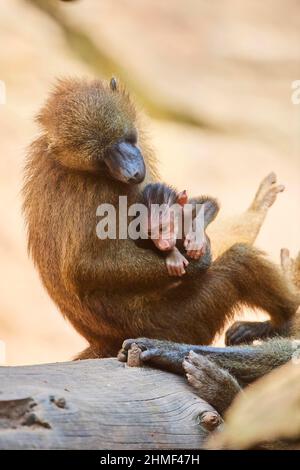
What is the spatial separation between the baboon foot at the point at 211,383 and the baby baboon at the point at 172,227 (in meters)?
0.65

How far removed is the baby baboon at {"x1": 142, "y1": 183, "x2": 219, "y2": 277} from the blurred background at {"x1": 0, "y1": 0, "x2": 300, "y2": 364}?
318 centimetres

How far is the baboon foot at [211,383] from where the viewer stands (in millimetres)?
4430

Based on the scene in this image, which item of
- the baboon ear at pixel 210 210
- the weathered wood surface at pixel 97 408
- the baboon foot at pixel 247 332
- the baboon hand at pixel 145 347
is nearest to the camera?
the weathered wood surface at pixel 97 408

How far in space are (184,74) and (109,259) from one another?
194 inches

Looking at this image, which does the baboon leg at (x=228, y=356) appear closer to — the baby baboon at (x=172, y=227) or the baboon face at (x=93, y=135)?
the baby baboon at (x=172, y=227)

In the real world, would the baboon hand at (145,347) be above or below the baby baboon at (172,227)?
below

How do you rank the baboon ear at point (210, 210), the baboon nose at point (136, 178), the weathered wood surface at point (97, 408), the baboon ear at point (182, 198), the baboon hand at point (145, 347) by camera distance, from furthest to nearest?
1. the baboon ear at point (210, 210)
2. the baboon ear at point (182, 198)
3. the baboon nose at point (136, 178)
4. the baboon hand at point (145, 347)
5. the weathered wood surface at point (97, 408)

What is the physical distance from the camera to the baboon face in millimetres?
4961

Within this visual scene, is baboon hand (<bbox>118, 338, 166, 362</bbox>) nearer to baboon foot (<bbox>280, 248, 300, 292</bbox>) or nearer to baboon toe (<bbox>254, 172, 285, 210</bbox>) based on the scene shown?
baboon foot (<bbox>280, 248, 300, 292</bbox>)

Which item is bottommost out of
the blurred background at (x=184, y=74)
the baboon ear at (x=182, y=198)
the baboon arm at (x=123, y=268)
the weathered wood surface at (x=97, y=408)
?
A: the weathered wood surface at (x=97, y=408)

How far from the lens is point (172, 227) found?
5.00 meters

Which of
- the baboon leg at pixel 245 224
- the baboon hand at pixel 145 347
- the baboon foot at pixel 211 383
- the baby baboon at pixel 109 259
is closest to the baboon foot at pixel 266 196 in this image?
the baboon leg at pixel 245 224

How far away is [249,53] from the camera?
9570 mm

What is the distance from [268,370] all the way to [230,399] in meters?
Answer: 0.37
